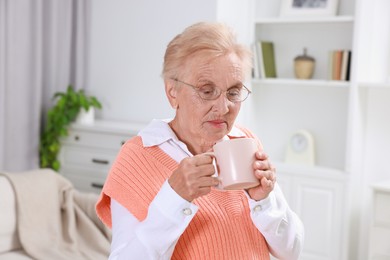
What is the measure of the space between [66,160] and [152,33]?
1.03 m

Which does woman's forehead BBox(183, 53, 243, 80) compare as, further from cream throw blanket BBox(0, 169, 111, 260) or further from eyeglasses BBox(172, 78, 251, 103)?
cream throw blanket BBox(0, 169, 111, 260)

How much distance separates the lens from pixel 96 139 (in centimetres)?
411

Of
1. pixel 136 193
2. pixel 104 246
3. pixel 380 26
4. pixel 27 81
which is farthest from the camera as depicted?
pixel 27 81

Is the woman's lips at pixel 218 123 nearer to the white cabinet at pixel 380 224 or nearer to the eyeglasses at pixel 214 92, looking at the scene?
the eyeglasses at pixel 214 92

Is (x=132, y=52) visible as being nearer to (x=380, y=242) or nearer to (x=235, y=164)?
(x=380, y=242)

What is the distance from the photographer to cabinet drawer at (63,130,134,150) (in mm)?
4020

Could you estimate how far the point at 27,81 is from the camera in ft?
13.5

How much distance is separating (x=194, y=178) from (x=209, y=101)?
22 cm

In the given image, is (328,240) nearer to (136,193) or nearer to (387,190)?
(387,190)

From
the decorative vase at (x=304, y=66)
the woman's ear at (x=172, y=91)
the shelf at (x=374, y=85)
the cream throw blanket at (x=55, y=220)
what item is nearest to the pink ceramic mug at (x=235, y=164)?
the woman's ear at (x=172, y=91)

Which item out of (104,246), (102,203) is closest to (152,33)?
(104,246)

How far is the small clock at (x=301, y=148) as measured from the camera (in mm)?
3832

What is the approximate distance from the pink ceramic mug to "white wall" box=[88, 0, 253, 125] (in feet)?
8.91

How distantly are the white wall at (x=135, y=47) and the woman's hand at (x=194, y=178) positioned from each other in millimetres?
2767
